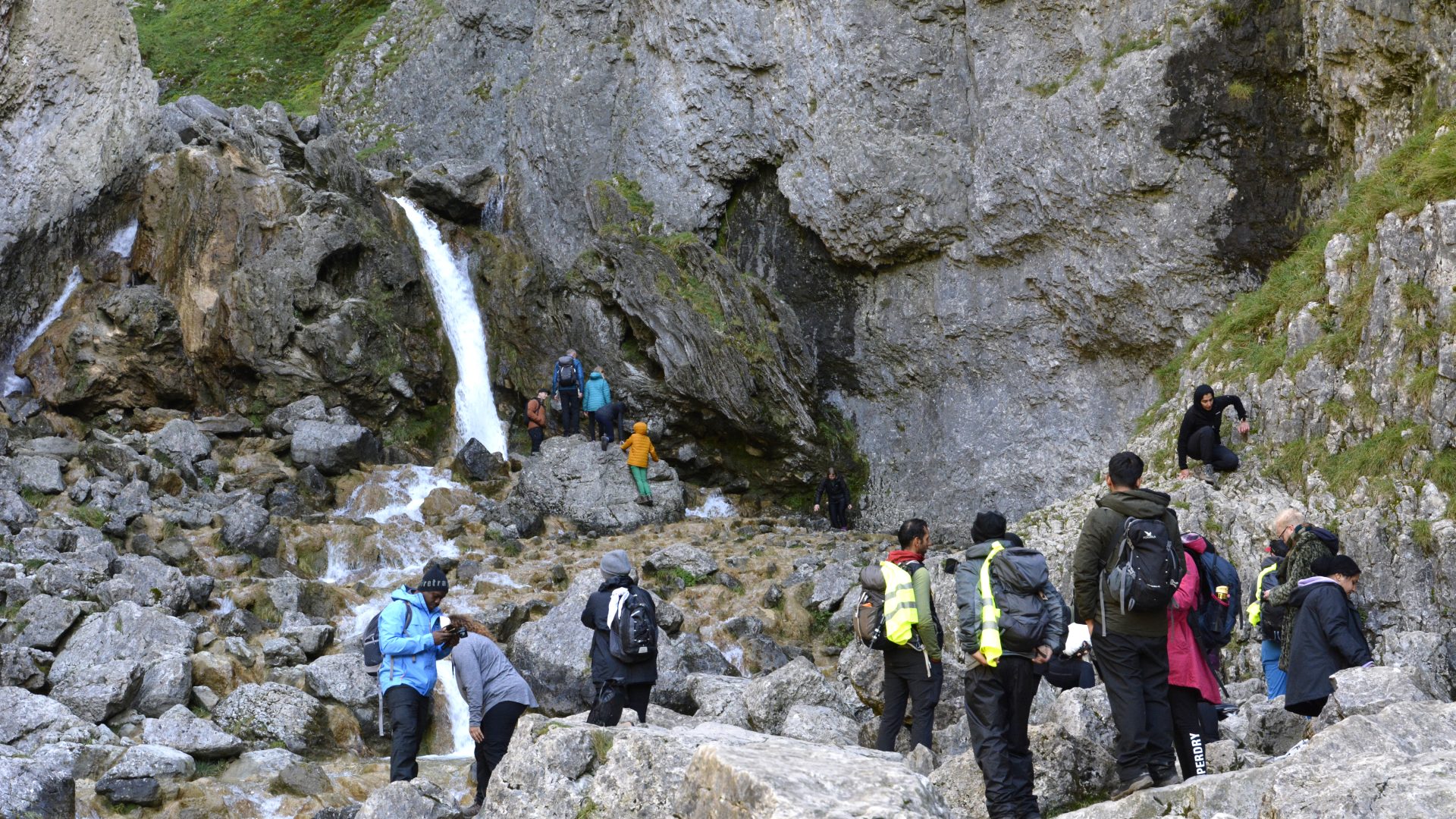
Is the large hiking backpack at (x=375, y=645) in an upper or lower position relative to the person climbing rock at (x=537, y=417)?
lower

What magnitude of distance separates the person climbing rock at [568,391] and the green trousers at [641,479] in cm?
210

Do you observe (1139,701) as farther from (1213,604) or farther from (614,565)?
Answer: (614,565)

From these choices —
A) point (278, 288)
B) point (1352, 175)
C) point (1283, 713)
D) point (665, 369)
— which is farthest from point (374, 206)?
point (1283, 713)

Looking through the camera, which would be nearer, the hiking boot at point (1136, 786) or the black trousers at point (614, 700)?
the hiking boot at point (1136, 786)

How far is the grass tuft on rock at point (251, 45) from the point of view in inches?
1657

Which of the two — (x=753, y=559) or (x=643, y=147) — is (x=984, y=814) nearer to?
(x=753, y=559)

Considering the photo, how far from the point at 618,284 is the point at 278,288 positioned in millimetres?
8059

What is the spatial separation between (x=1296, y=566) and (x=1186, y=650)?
208 centimetres

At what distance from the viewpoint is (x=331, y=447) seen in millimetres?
25328

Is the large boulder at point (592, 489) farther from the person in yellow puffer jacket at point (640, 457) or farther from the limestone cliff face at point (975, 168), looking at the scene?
the limestone cliff face at point (975, 168)

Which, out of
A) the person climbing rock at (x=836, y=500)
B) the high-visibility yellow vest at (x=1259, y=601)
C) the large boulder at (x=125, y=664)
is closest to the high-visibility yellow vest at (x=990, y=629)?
the high-visibility yellow vest at (x=1259, y=601)

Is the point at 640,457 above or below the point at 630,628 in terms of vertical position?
above

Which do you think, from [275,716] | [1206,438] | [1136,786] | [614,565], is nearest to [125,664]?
[275,716]

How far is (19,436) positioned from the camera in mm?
23891
